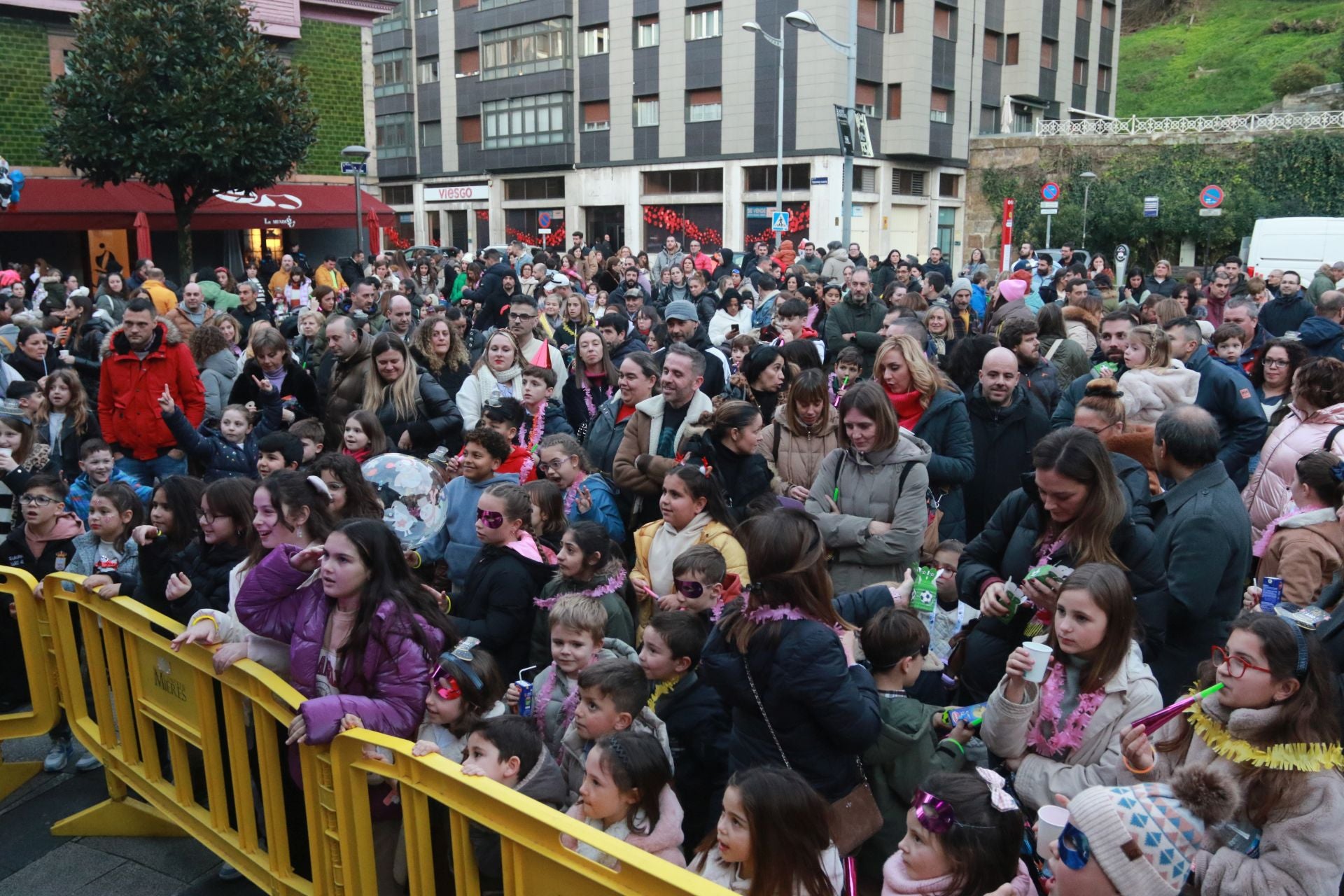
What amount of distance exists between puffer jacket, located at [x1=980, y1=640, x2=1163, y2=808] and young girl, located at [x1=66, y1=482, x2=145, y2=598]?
4.09 meters

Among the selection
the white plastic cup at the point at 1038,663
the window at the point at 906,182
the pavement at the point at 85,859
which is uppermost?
the window at the point at 906,182

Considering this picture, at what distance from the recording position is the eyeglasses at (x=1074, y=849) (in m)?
2.53

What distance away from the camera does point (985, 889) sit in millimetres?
2637

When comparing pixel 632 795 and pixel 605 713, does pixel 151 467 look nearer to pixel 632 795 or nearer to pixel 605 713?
pixel 605 713

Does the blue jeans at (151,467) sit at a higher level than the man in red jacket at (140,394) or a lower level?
lower

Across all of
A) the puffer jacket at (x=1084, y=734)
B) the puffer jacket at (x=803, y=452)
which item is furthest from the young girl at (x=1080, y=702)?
the puffer jacket at (x=803, y=452)

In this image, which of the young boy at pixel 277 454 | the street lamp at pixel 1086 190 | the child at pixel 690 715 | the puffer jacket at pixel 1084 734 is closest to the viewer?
the puffer jacket at pixel 1084 734

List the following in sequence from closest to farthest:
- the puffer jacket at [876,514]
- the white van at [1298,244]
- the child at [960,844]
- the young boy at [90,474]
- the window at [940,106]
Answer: the child at [960,844], the puffer jacket at [876,514], the young boy at [90,474], the white van at [1298,244], the window at [940,106]

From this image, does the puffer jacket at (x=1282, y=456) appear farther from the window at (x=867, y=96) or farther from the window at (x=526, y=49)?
the window at (x=526, y=49)

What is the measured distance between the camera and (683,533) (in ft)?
14.9

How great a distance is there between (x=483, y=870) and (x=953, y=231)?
1705 inches

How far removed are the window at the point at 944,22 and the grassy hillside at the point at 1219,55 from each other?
21790 millimetres

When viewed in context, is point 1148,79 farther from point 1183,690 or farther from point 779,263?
point 1183,690

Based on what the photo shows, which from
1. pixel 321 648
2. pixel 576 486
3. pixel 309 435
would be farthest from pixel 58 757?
pixel 576 486
